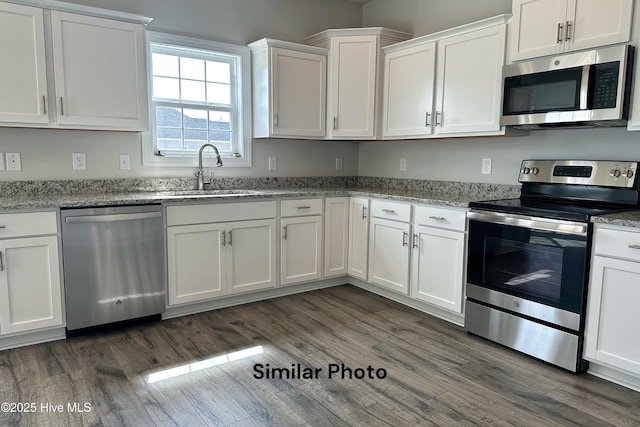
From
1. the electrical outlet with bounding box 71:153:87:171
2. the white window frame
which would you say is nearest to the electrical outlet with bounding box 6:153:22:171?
A: the electrical outlet with bounding box 71:153:87:171

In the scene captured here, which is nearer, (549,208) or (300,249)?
(549,208)

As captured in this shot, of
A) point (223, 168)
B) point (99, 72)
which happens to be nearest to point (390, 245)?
point (223, 168)

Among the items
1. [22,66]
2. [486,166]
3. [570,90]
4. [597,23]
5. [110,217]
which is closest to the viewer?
[597,23]

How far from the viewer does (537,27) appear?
271 cm

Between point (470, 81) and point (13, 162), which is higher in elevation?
point (470, 81)

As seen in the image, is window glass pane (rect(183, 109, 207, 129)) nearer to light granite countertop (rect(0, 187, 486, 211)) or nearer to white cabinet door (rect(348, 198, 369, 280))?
light granite countertop (rect(0, 187, 486, 211))

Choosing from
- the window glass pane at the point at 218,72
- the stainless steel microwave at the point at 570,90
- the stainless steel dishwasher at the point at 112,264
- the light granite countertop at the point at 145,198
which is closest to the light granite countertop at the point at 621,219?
the stainless steel microwave at the point at 570,90

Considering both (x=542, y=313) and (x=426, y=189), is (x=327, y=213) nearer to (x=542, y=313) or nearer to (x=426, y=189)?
(x=426, y=189)

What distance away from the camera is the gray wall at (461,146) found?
2789mm

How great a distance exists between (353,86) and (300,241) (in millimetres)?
1427

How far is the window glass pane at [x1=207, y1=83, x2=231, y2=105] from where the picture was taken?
378 cm

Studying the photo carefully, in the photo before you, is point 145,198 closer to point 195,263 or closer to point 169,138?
point 195,263

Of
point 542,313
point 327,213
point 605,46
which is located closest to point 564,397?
point 542,313

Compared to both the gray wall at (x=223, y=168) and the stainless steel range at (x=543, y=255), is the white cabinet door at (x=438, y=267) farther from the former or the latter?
the gray wall at (x=223, y=168)
